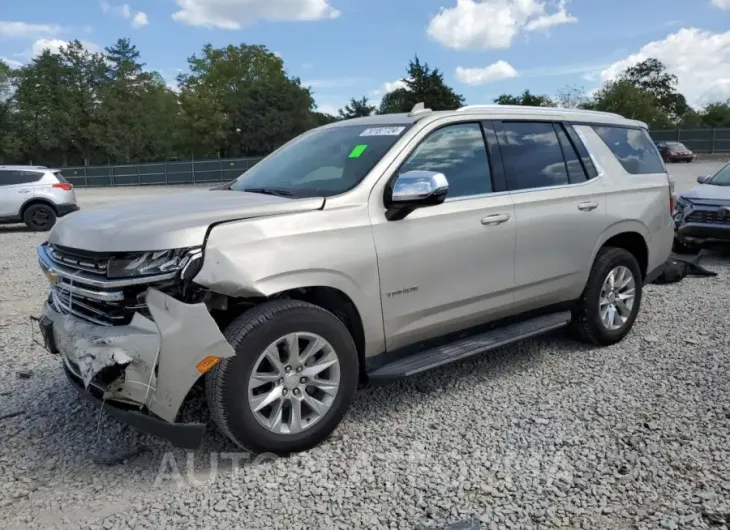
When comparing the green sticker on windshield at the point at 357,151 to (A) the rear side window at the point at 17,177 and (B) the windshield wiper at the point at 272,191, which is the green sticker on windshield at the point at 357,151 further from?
(A) the rear side window at the point at 17,177

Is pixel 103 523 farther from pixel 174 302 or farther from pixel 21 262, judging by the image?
pixel 21 262

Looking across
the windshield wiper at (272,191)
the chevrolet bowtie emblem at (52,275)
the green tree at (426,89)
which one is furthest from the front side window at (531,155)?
the green tree at (426,89)

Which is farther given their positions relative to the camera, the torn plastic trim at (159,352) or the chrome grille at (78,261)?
the chrome grille at (78,261)

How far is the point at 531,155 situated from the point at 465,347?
1534mm

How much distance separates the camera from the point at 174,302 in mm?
2865

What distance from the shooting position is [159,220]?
3.08 meters

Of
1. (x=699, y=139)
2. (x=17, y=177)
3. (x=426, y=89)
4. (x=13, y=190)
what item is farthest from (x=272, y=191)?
(x=699, y=139)

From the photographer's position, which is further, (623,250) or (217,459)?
(623,250)

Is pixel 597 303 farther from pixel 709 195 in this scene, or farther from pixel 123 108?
pixel 123 108

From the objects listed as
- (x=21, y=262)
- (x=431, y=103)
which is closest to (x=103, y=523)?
(x=21, y=262)

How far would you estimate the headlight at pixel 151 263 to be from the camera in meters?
2.92

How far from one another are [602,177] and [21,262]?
30.0ft

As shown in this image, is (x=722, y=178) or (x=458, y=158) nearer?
(x=458, y=158)

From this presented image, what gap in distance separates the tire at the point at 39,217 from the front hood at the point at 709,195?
13683mm
